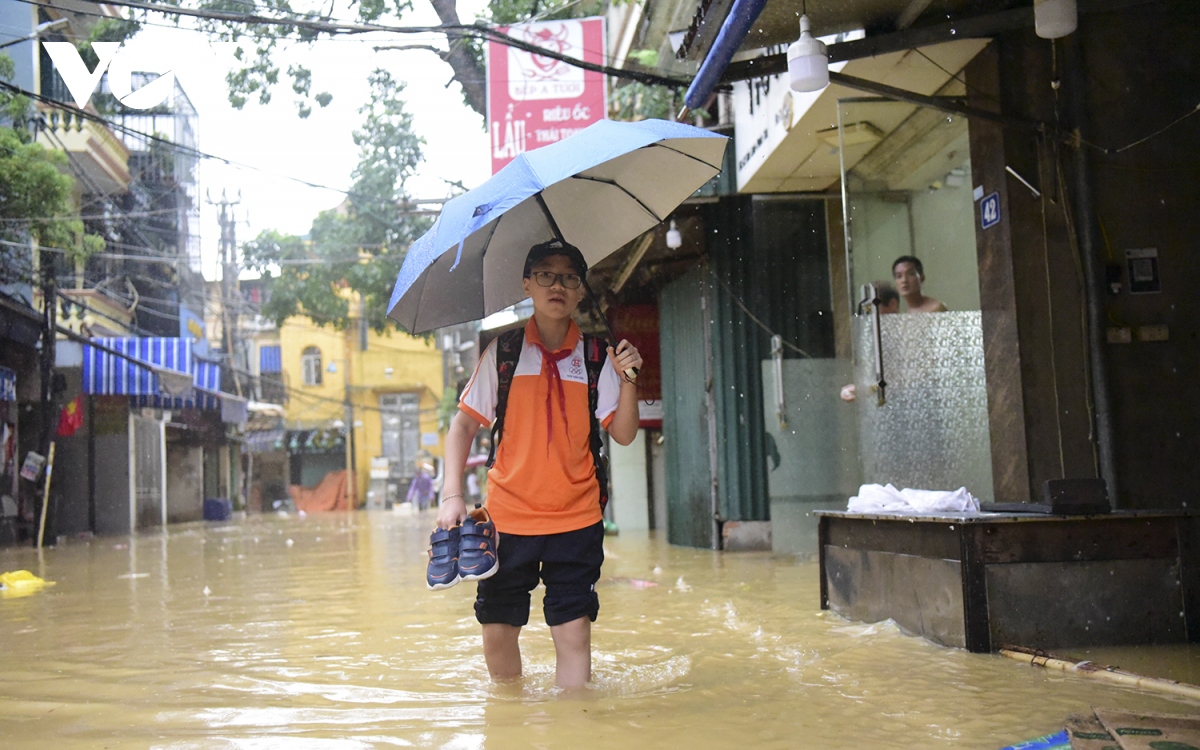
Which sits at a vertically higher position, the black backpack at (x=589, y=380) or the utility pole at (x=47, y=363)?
the utility pole at (x=47, y=363)

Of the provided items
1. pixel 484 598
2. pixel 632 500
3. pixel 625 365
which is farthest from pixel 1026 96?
pixel 632 500

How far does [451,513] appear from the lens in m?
3.41

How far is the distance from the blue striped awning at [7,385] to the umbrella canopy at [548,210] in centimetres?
1533

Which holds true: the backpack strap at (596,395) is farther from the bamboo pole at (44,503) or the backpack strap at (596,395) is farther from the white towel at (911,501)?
the bamboo pole at (44,503)

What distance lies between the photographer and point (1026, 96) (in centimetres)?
647

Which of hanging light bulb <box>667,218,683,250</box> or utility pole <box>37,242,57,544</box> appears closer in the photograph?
hanging light bulb <box>667,218,683,250</box>

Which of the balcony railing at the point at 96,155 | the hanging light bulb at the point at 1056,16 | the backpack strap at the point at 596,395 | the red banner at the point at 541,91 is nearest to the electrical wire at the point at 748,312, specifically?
the red banner at the point at 541,91

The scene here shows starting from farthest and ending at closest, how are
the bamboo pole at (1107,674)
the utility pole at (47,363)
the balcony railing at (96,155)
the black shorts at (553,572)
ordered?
the utility pole at (47,363) < the balcony railing at (96,155) < the black shorts at (553,572) < the bamboo pole at (1107,674)

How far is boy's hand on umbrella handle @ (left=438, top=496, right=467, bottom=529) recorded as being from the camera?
11.2 ft

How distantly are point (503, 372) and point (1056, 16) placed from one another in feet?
12.1

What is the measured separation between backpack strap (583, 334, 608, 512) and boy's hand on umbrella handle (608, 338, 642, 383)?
0.56ft

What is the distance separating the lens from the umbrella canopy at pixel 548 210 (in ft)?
11.3

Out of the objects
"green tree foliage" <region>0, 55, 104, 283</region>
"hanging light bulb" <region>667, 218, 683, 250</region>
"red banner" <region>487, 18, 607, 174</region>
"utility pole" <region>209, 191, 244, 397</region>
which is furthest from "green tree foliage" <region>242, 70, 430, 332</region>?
"hanging light bulb" <region>667, 218, 683, 250</region>

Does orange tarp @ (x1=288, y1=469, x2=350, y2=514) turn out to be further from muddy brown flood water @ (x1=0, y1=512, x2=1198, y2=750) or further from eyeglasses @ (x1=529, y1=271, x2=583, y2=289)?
eyeglasses @ (x1=529, y1=271, x2=583, y2=289)
